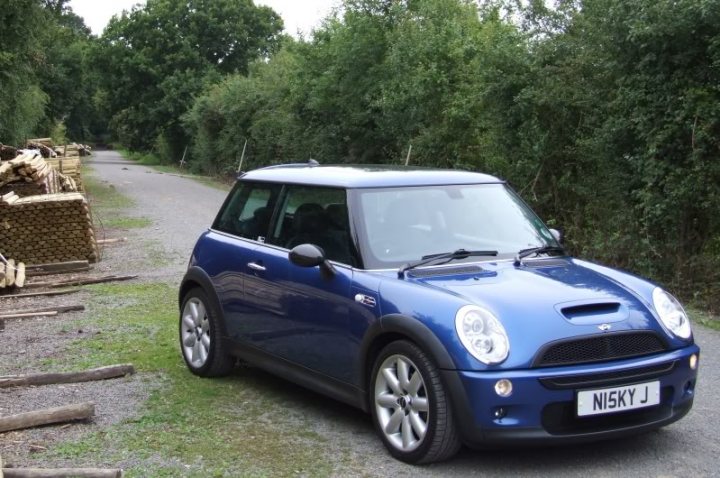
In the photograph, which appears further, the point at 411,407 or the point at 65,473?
the point at 411,407

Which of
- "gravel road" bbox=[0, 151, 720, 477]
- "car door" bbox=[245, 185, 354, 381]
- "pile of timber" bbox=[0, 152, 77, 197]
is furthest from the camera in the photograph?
"pile of timber" bbox=[0, 152, 77, 197]

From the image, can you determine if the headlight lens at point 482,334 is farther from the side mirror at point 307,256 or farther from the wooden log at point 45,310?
the wooden log at point 45,310

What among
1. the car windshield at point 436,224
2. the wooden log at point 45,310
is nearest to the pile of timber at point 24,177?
the wooden log at point 45,310

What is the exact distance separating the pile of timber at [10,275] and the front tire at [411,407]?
7919 millimetres

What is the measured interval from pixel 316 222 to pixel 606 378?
2.26 metres

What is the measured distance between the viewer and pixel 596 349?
15.4ft

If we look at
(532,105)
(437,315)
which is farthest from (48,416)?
(532,105)

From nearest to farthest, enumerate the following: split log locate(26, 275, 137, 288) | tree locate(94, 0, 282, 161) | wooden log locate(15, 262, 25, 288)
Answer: wooden log locate(15, 262, 25, 288), split log locate(26, 275, 137, 288), tree locate(94, 0, 282, 161)

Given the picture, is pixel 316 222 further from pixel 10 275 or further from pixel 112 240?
pixel 112 240

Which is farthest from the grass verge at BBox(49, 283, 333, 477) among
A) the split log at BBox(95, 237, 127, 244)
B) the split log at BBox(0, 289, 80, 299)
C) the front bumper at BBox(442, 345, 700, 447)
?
the split log at BBox(95, 237, 127, 244)

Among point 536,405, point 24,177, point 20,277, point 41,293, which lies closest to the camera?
point 536,405

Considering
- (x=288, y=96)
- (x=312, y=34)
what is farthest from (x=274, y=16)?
(x=312, y=34)

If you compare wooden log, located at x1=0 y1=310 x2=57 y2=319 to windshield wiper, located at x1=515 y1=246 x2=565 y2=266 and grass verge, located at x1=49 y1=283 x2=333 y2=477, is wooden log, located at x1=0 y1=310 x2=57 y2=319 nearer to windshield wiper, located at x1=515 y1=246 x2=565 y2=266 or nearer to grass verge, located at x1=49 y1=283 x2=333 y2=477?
grass verge, located at x1=49 y1=283 x2=333 y2=477

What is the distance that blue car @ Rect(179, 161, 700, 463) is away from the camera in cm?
461
